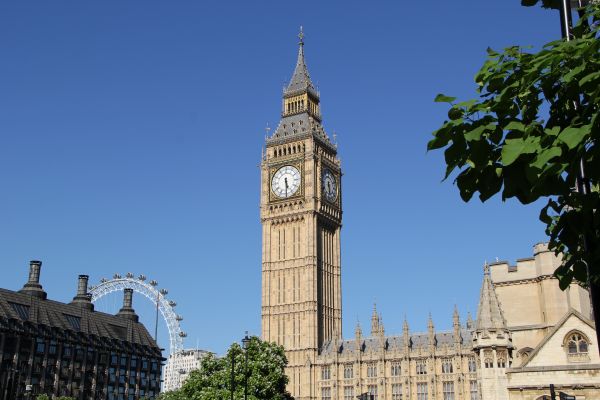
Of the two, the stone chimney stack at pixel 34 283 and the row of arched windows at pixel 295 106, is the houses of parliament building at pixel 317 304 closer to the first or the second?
the row of arched windows at pixel 295 106

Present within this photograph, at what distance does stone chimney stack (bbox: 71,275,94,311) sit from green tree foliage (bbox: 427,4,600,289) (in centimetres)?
11223

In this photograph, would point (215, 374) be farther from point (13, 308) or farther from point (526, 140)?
point (526, 140)

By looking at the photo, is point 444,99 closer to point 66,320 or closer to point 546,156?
point 546,156

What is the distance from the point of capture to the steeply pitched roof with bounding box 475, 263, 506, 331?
140ft

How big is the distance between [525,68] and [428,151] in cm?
175

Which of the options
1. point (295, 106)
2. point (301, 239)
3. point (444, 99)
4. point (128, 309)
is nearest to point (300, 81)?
point (295, 106)

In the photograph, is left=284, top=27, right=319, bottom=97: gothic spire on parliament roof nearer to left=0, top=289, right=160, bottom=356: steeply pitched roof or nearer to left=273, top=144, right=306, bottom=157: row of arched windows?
left=273, top=144, right=306, bottom=157: row of arched windows

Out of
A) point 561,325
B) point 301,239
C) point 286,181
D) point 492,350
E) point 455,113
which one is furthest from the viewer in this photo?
point 286,181

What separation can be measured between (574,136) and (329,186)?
108304 mm

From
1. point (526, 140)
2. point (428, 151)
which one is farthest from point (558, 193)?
point (428, 151)

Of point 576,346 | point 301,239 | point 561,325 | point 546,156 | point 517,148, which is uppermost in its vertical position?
point 301,239

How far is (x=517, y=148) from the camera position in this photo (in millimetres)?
8422

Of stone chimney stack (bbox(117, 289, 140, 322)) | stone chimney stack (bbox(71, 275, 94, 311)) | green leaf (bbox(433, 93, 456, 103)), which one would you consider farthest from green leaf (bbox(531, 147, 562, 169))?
stone chimney stack (bbox(117, 289, 140, 322))

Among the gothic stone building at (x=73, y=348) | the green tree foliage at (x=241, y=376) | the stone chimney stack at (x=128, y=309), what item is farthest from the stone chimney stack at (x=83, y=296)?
the green tree foliage at (x=241, y=376)
